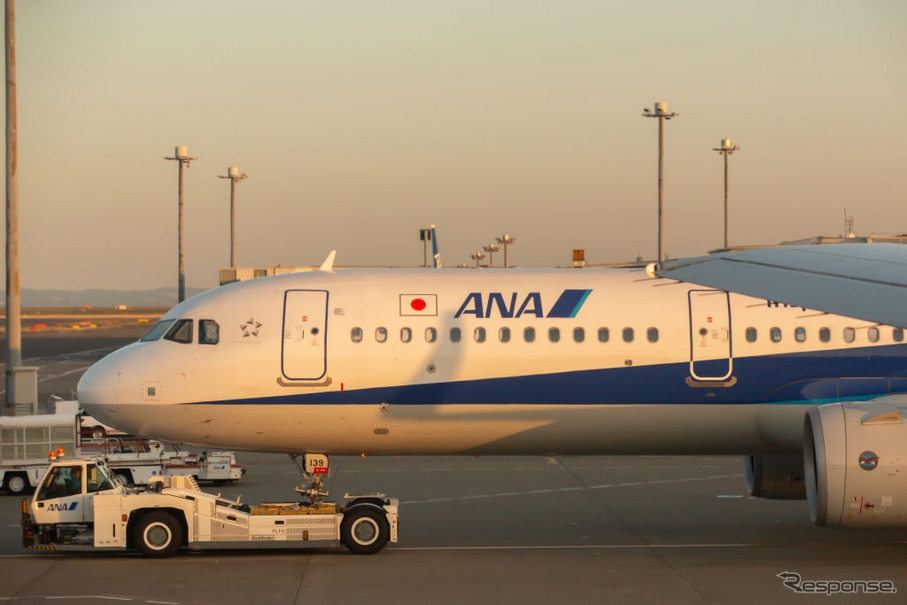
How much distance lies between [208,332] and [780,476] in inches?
462

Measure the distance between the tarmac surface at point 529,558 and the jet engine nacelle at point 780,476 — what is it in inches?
31.0

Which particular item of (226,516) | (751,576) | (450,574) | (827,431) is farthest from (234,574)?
(827,431)

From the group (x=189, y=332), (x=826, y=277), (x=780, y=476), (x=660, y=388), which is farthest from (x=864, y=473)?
(x=189, y=332)

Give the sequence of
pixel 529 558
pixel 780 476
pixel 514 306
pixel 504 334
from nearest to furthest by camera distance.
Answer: pixel 529 558
pixel 504 334
pixel 514 306
pixel 780 476

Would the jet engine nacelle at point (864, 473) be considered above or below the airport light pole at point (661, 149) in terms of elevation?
below

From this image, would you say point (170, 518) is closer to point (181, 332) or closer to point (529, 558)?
point (181, 332)

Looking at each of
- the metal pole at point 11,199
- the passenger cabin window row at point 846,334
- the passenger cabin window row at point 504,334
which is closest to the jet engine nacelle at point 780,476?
the passenger cabin window row at point 846,334

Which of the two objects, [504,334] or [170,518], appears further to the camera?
[504,334]

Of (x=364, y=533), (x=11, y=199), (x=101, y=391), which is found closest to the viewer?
(x=364, y=533)

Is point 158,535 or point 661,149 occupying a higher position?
point 661,149

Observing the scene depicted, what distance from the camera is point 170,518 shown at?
20.2 metres

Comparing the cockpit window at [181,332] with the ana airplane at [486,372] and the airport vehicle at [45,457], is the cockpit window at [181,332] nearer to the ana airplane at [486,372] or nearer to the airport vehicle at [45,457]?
the ana airplane at [486,372]

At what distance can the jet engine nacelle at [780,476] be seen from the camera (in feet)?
75.0

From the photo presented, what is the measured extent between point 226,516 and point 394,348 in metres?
A: 4.29
